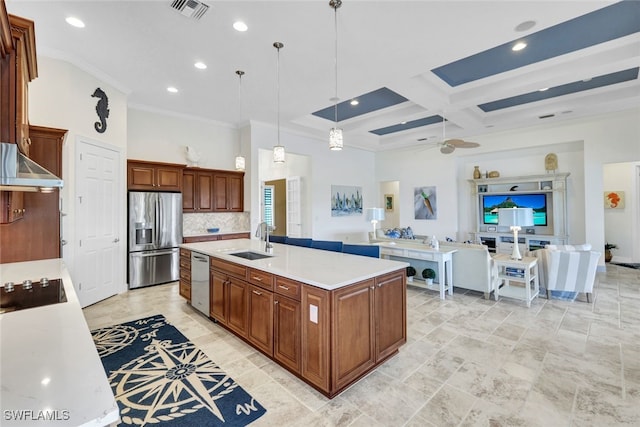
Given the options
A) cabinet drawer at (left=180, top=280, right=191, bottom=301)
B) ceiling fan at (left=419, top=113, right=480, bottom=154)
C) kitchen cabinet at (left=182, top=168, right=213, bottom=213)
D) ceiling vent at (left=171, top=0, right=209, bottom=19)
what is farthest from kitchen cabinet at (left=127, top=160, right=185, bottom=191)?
ceiling fan at (left=419, top=113, right=480, bottom=154)

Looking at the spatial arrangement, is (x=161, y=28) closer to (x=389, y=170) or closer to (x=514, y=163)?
(x=389, y=170)

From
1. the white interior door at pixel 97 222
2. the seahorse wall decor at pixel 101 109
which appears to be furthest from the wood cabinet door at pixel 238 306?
the seahorse wall decor at pixel 101 109

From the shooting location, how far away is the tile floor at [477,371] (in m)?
2.00

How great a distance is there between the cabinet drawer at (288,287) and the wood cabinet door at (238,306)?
535mm

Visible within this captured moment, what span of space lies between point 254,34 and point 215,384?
3550mm

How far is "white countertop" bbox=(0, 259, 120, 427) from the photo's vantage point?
75cm

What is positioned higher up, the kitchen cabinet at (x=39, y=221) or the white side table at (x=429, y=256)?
the kitchen cabinet at (x=39, y=221)

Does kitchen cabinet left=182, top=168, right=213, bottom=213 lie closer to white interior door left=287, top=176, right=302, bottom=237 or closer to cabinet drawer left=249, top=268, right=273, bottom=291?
white interior door left=287, top=176, right=302, bottom=237

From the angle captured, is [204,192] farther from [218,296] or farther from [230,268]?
[230,268]

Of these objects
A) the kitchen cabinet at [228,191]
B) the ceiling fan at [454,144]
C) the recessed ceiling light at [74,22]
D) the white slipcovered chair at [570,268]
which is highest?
the recessed ceiling light at [74,22]

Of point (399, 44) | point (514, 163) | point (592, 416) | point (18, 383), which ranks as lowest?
point (592, 416)

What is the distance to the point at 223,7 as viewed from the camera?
2779 millimetres

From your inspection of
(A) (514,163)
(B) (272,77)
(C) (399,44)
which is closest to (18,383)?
(C) (399,44)

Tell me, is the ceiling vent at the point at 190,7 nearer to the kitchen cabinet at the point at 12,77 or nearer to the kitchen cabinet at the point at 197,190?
the kitchen cabinet at the point at 12,77
